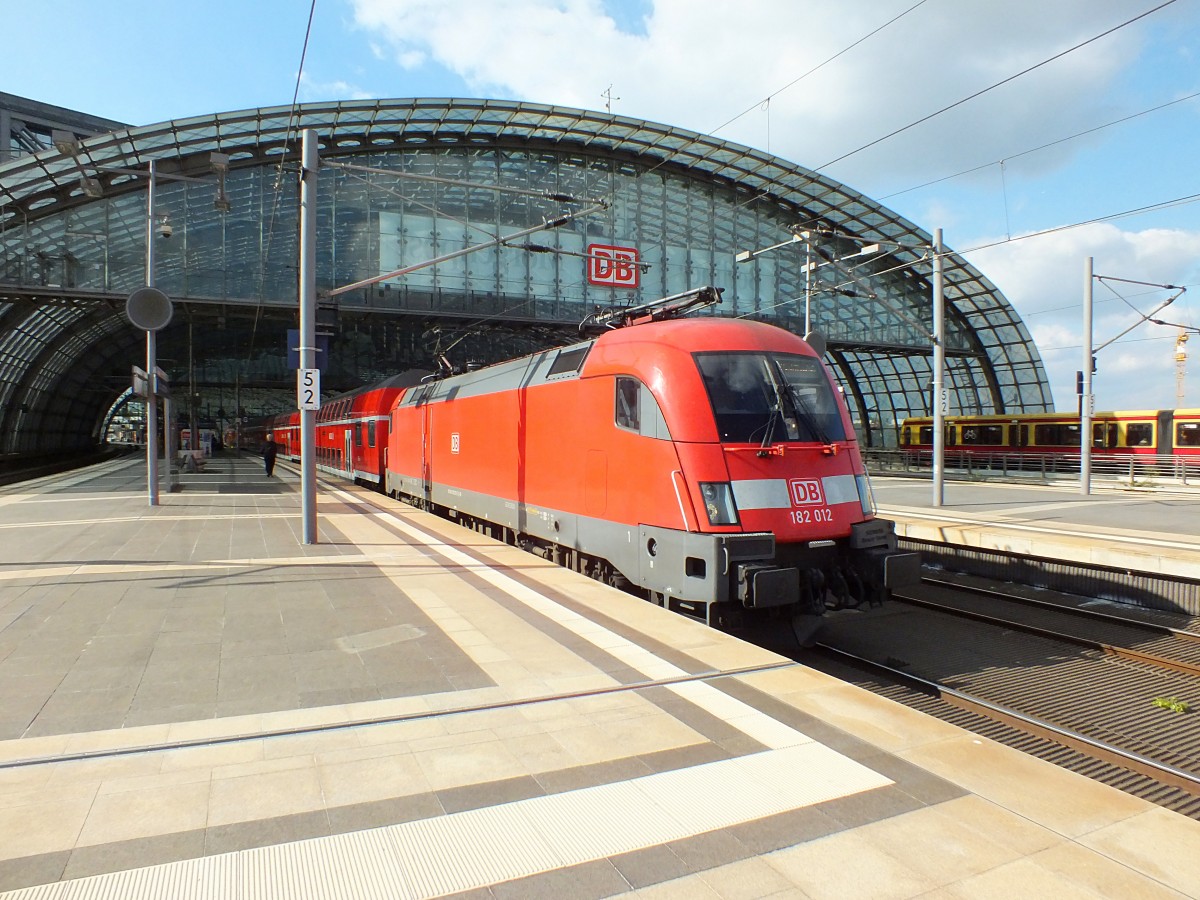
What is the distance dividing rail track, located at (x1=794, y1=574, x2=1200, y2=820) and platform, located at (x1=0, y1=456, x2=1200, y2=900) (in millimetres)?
1690

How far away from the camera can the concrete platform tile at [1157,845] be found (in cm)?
324

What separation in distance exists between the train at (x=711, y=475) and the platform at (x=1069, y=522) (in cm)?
525

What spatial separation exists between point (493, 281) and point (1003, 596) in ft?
95.7

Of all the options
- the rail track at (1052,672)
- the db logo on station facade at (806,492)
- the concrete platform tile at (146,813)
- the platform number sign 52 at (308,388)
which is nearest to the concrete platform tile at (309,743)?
the concrete platform tile at (146,813)

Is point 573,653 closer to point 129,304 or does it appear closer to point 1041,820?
A: point 1041,820

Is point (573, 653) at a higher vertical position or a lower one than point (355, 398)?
lower

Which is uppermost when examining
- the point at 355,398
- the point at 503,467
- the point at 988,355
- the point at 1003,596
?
the point at 988,355

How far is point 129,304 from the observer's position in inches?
577

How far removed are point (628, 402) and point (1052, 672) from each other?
5239mm

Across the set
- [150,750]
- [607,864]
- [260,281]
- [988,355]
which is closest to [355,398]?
[260,281]

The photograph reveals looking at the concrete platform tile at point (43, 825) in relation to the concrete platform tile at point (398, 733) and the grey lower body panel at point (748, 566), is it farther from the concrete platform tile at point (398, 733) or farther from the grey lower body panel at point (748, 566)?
the grey lower body panel at point (748, 566)

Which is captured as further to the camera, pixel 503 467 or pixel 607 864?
pixel 503 467

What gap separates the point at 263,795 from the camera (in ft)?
12.7

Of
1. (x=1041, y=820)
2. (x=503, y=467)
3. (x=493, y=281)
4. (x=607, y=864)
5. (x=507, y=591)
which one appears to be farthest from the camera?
(x=493, y=281)
